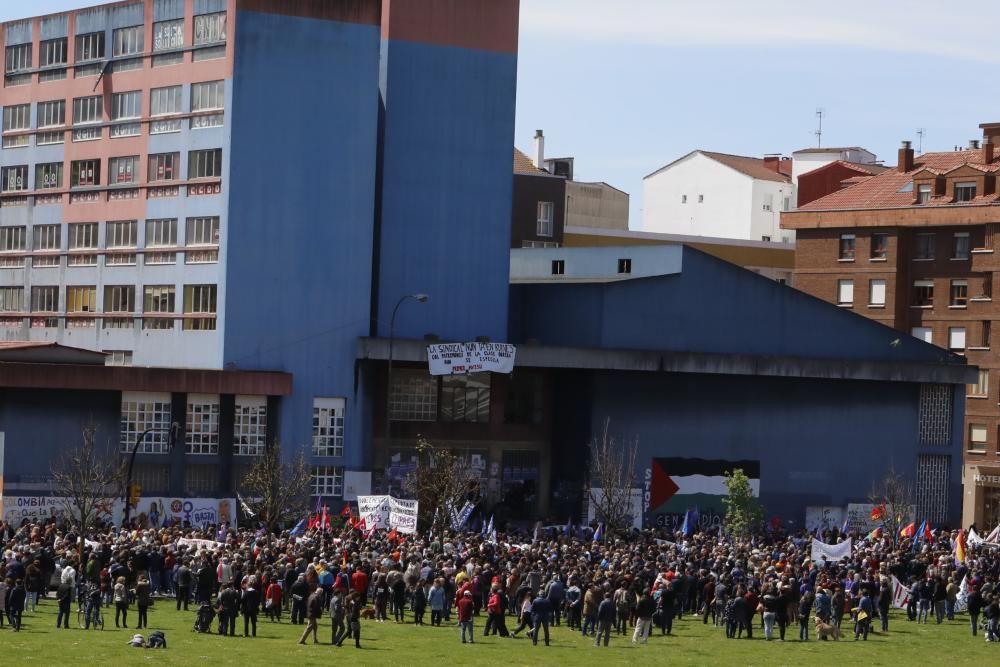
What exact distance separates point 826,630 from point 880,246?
196 feet

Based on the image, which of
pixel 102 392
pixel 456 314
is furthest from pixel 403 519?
pixel 456 314

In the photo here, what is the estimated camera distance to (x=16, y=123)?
91312 mm

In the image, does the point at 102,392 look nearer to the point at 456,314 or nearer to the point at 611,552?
the point at 456,314

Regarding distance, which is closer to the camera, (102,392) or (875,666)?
(875,666)

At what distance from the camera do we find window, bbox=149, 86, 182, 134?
84.4 metres

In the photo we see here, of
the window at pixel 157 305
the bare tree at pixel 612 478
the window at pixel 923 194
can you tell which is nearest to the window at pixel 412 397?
the bare tree at pixel 612 478

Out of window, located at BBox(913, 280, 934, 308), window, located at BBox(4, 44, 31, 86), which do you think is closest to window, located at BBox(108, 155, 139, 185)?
window, located at BBox(4, 44, 31, 86)

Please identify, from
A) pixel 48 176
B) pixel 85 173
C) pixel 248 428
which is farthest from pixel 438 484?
pixel 48 176

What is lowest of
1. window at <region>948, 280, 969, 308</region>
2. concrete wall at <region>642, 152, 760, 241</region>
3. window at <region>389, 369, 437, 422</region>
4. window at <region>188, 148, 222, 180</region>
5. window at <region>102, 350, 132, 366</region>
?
window at <region>389, 369, 437, 422</region>

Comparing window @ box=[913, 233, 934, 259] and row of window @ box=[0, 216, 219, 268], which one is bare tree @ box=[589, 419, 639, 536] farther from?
window @ box=[913, 233, 934, 259]

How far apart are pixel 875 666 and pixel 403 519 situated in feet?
60.4

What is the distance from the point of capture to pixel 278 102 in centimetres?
8256

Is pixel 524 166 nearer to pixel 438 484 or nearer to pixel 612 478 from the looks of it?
pixel 612 478

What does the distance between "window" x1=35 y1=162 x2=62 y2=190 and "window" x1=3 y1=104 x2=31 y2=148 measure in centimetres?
163
